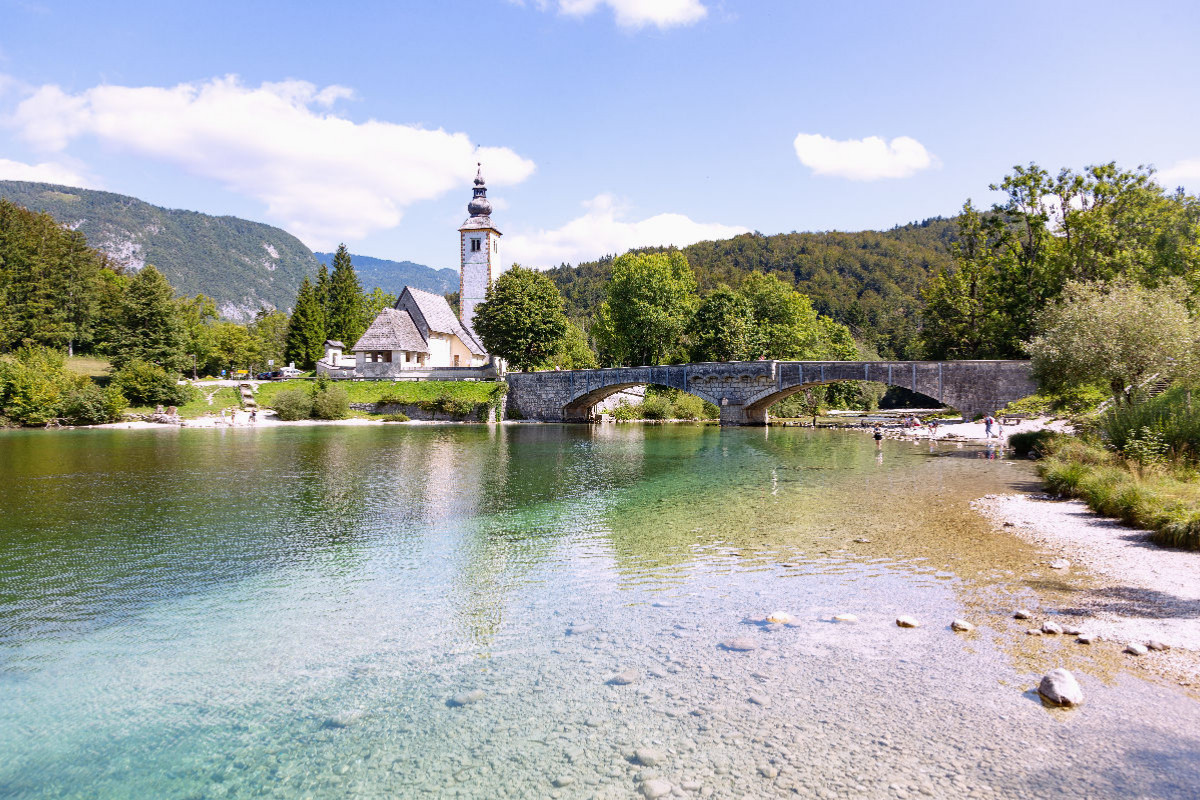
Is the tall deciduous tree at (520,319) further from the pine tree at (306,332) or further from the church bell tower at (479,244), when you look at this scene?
the pine tree at (306,332)

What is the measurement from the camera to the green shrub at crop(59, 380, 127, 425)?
52.7 m

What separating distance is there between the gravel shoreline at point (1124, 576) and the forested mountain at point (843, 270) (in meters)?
90.4

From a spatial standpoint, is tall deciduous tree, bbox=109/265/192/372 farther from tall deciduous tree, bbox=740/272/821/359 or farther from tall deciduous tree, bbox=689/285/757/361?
tall deciduous tree, bbox=740/272/821/359

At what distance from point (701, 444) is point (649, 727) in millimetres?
34006

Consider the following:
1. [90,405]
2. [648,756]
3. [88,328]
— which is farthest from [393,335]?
[648,756]

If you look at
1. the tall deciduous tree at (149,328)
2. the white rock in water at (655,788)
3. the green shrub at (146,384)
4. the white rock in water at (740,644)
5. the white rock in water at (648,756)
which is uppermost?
the tall deciduous tree at (149,328)

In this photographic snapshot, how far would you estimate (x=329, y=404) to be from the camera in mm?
60281

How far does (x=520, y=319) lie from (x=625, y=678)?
5775cm

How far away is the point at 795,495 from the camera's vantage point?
20.7m

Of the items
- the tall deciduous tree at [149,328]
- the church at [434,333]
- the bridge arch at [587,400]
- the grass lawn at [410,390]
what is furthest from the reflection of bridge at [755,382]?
the tall deciduous tree at [149,328]

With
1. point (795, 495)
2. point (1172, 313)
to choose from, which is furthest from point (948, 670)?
point (1172, 313)

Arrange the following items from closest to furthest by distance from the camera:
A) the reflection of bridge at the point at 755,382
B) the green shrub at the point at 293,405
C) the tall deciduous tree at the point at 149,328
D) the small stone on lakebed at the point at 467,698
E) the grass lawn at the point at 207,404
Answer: the small stone on lakebed at the point at 467,698 < the reflection of bridge at the point at 755,382 < the grass lawn at the point at 207,404 < the tall deciduous tree at the point at 149,328 < the green shrub at the point at 293,405

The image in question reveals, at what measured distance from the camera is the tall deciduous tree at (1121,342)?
23141mm

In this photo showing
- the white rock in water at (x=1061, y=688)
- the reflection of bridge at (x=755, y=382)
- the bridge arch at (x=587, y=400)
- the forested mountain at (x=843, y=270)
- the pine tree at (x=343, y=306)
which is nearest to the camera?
the white rock in water at (x=1061, y=688)
